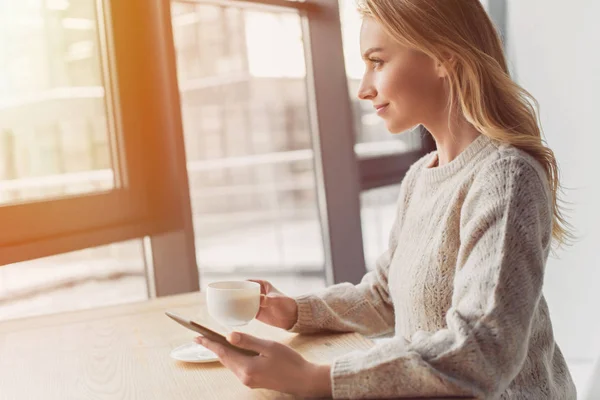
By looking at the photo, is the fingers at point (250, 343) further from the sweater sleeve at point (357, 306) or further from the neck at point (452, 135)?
the neck at point (452, 135)

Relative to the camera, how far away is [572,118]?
2.87 metres

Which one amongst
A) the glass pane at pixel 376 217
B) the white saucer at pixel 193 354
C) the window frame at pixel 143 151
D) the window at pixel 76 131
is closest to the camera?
the white saucer at pixel 193 354

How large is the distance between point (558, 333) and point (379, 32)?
218cm

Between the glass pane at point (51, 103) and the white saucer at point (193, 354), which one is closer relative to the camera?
the white saucer at point (193, 354)

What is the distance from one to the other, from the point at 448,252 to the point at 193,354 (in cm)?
47

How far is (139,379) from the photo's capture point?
1.13 metres

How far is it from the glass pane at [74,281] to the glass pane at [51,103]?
21cm

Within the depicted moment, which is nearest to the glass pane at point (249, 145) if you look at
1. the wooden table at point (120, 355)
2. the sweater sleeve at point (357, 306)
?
the wooden table at point (120, 355)

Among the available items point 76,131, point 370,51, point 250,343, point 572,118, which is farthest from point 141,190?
point 572,118

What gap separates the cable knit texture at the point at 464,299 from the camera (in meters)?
0.95

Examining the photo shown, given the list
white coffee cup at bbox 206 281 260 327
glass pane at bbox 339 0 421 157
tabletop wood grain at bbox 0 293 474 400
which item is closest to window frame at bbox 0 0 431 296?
tabletop wood grain at bbox 0 293 474 400

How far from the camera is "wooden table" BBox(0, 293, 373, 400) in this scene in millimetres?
1083

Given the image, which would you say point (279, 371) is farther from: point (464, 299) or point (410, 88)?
point (410, 88)

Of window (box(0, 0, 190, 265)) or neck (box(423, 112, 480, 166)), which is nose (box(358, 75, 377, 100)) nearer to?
neck (box(423, 112, 480, 166))
